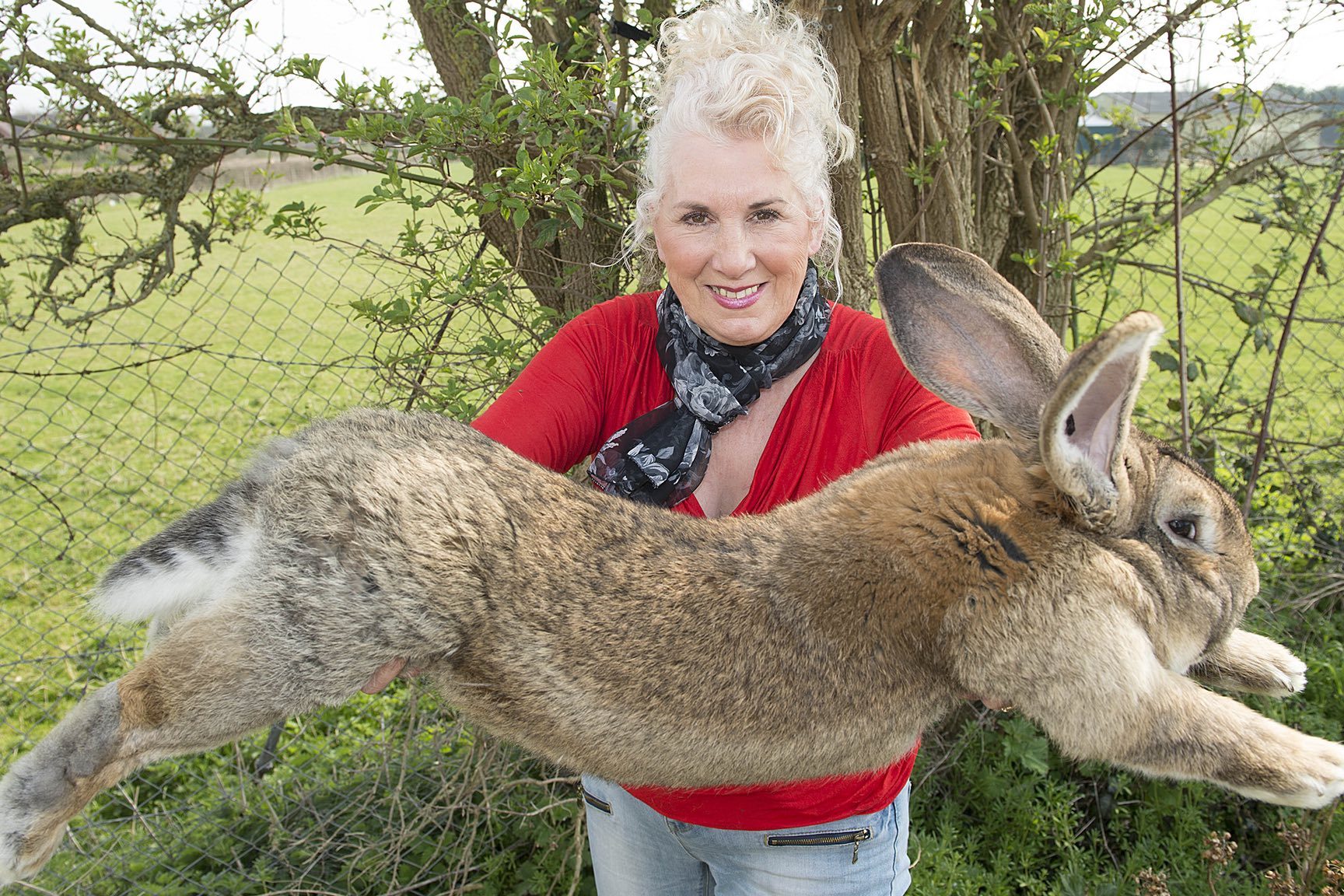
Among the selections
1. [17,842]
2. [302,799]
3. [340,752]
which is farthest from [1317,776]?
[340,752]

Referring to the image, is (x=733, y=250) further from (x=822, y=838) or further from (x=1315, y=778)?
(x=1315, y=778)

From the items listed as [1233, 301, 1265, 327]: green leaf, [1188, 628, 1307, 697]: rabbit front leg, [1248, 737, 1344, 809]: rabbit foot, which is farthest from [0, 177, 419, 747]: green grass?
[1233, 301, 1265, 327]: green leaf

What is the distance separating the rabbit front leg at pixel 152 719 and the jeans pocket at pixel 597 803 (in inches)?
35.6

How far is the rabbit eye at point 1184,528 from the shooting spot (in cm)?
207

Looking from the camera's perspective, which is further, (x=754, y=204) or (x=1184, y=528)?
(x=754, y=204)

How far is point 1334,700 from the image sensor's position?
12.7 feet

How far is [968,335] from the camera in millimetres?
2162

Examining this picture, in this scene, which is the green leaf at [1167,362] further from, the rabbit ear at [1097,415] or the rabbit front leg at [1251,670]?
the rabbit ear at [1097,415]

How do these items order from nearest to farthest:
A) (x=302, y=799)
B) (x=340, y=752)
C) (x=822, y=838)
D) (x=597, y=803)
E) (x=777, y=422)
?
(x=822, y=838) → (x=777, y=422) → (x=597, y=803) → (x=302, y=799) → (x=340, y=752)

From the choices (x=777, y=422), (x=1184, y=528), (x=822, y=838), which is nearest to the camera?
(x=1184, y=528)

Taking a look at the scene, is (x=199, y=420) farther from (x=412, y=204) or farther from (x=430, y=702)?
(x=412, y=204)

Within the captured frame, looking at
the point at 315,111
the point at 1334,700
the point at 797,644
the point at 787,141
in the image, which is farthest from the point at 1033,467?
the point at 315,111

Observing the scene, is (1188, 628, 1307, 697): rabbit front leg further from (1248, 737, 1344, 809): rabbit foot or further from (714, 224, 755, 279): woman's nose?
(714, 224, 755, 279): woman's nose

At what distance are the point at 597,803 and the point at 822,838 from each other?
0.65 metres
